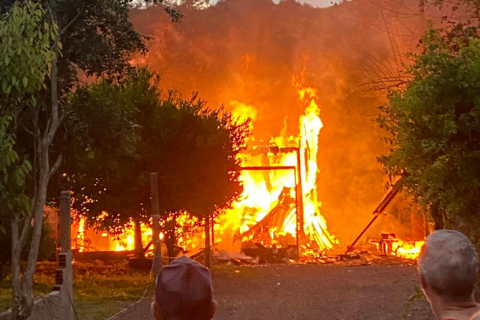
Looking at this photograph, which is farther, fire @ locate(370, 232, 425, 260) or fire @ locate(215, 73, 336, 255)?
fire @ locate(215, 73, 336, 255)

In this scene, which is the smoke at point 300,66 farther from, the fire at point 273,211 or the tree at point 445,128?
the tree at point 445,128

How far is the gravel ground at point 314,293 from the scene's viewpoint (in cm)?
1162

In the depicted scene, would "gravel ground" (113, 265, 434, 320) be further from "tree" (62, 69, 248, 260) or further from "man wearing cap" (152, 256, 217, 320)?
"man wearing cap" (152, 256, 217, 320)

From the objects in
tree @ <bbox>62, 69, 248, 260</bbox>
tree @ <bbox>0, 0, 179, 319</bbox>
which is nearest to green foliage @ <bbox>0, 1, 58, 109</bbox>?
tree @ <bbox>0, 0, 179, 319</bbox>

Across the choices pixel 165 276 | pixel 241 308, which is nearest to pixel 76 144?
pixel 241 308

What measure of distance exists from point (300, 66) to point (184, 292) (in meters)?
43.1

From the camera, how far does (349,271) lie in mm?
18844

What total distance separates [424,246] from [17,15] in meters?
6.04

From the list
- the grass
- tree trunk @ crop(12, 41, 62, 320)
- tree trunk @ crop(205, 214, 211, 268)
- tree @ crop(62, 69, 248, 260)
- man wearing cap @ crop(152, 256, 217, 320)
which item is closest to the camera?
man wearing cap @ crop(152, 256, 217, 320)

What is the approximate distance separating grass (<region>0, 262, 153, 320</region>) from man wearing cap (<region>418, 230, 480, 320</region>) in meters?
9.83

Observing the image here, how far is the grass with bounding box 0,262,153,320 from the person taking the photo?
12555 millimetres

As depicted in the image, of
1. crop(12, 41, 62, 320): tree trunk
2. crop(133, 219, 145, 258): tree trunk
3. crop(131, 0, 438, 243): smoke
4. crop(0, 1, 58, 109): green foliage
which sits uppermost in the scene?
crop(131, 0, 438, 243): smoke

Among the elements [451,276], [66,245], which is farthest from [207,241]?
[451,276]

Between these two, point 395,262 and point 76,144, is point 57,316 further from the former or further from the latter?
point 395,262
